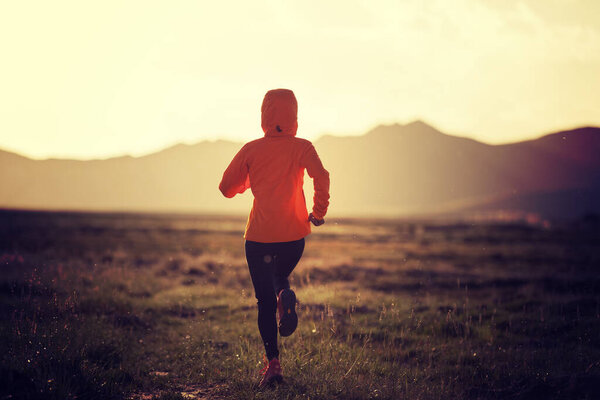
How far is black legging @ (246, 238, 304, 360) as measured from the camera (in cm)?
390

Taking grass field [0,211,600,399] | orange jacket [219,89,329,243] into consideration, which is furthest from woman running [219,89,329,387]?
grass field [0,211,600,399]

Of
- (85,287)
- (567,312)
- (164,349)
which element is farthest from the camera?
(85,287)

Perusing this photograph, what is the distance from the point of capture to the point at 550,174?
13312 cm

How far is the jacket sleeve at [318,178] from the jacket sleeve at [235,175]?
55 cm

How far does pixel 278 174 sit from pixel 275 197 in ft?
0.69

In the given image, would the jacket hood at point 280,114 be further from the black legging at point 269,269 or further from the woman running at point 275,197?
the black legging at point 269,269

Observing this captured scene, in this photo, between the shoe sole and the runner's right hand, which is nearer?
the shoe sole

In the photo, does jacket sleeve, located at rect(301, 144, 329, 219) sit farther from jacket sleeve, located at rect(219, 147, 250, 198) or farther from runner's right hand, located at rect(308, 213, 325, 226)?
jacket sleeve, located at rect(219, 147, 250, 198)

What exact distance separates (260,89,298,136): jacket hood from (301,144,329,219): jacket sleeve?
0.93 ft

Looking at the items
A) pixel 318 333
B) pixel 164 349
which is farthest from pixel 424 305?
pixel 164 349

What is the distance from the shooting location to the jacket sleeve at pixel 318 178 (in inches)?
153

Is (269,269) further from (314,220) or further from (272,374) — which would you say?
(272,374)

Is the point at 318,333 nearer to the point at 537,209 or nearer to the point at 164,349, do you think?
the point at 164,349

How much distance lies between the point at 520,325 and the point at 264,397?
5.09 metres
